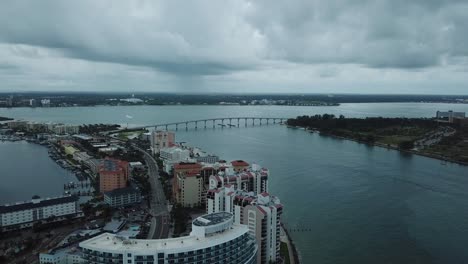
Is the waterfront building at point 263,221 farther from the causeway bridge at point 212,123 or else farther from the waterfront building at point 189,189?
the causeway bridge at point 212,123

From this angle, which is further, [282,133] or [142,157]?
[282,133]

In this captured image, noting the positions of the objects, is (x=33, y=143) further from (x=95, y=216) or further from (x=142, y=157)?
(x=95, y=216)

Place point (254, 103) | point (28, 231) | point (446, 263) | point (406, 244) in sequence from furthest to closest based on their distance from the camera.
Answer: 1. point (254, 103)
2. point (28, 231)
3. point (406, 244)
4. point (446, 263)

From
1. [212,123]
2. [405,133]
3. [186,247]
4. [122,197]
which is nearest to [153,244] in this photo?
[186,247]

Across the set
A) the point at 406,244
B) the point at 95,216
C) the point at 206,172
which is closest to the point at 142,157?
the point at 206,172

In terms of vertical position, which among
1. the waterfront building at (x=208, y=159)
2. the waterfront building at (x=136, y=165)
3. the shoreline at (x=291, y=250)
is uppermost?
the waterfront building at (x=208, y=159)

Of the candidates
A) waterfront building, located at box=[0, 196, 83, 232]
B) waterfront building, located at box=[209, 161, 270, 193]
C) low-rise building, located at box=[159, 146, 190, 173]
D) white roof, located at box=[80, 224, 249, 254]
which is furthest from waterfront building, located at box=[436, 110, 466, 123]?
white roof, located at box=[80, 224, 249, 254]

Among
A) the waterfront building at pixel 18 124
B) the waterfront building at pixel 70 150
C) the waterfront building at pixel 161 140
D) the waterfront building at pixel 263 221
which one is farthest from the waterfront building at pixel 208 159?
the waterfront building at pixel 18 124
